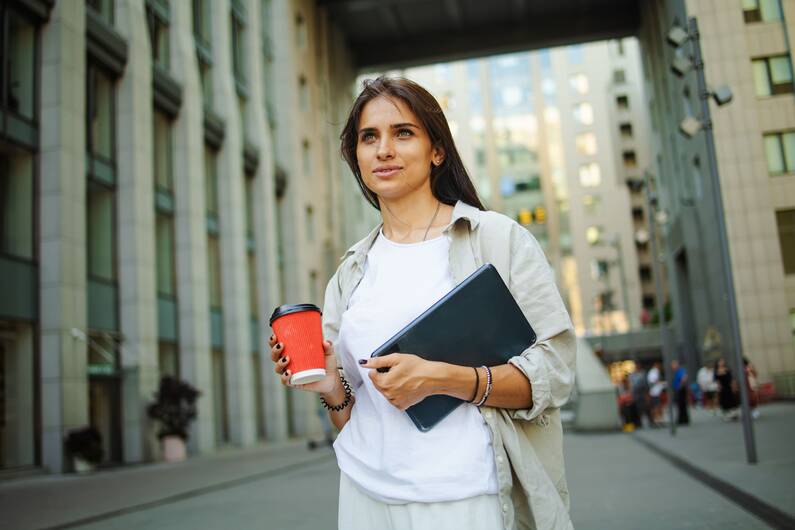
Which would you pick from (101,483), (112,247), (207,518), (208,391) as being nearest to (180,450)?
(208,391)

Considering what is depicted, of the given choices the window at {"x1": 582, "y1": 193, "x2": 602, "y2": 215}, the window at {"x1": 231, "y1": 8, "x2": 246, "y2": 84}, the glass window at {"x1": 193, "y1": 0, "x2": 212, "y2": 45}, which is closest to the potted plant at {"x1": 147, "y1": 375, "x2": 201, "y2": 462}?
the glass window at {"x1": 193, "y1": 0, "x2": 212, "y2": 45}

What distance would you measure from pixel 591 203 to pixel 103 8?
67.8m

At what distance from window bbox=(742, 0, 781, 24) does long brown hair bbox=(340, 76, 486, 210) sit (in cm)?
736

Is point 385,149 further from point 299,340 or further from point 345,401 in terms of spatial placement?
point 345,401

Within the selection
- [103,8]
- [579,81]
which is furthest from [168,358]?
[579,81]

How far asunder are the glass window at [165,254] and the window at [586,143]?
65474 millimetres

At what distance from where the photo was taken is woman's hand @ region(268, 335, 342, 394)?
2.03 meters

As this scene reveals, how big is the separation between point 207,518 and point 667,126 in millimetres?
39052

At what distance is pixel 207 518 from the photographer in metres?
9.67

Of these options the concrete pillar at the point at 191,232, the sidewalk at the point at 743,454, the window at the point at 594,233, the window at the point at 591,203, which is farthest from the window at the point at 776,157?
the window at the point at 591,203

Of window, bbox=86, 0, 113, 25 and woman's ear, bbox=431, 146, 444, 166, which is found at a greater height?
window, bbox=86, 0, 113, 25

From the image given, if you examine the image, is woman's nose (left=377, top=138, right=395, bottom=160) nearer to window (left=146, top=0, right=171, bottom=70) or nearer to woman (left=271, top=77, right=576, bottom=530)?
woman (left=271, top=77, right=576, bottom=530)

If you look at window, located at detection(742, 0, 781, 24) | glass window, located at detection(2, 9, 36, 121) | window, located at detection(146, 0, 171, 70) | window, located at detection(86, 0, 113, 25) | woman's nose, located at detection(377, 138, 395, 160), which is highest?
window, located at detection(146, 0, 171, 70)

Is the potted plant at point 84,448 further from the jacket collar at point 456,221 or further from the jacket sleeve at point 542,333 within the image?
the jacket sleeve at point 542,333
